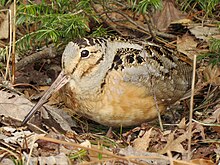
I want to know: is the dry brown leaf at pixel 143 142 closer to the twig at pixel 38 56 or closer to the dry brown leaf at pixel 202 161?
the dry brown leaf at pixel 202 161

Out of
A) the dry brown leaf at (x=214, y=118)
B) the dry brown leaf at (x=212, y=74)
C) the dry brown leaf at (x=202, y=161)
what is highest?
the dry brown leaf at (x=212, y=74)

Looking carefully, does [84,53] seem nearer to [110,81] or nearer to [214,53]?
[110,81]

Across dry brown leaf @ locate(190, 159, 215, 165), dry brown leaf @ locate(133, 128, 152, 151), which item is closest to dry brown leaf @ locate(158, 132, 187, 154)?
dry brown leaf @ locate(133, 128, 152, 151)

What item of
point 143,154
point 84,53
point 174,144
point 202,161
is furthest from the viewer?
point 84,53

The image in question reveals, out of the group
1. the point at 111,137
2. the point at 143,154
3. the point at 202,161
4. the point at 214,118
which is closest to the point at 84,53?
the point at 111,137

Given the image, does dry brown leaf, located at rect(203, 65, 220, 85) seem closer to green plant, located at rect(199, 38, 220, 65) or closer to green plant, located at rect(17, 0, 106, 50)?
green plant, located at rect(199, 38, 220, 65)

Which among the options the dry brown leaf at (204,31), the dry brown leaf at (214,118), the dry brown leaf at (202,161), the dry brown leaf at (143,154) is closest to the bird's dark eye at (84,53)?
the dry brown leaf at (143,154)
